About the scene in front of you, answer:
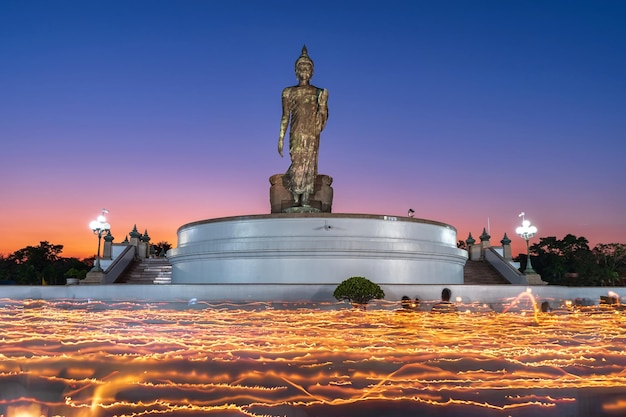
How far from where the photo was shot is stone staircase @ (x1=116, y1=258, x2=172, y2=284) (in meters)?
21.1

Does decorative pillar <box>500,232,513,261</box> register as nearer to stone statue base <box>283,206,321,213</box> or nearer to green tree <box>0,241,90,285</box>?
stone statue base <box>283,206,321,213</box>

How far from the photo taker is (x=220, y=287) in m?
11.6

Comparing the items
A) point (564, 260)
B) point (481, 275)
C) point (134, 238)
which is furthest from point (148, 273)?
point (564, 260)

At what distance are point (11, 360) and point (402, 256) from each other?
40.4 ft

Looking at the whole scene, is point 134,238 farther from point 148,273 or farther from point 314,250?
point 314,250

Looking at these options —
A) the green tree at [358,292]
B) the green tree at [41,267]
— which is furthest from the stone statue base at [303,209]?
the green tree at [41,267]

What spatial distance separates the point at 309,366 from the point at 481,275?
18.1 metres

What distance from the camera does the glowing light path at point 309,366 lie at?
14.1 feet

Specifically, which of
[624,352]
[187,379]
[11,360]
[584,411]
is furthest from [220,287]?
[584,411]

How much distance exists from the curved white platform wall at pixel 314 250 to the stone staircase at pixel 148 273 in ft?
13.4

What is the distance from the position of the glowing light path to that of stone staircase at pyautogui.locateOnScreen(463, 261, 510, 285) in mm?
11581

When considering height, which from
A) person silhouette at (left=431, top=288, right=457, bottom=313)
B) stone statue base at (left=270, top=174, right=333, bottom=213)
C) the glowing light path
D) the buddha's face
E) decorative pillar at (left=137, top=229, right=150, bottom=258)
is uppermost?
the buddha's face

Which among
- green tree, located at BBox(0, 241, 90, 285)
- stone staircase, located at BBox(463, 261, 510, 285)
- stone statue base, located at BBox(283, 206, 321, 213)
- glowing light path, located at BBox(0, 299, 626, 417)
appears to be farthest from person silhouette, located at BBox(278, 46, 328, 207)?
green tree, located at BBox(0, 241, 90, 285)

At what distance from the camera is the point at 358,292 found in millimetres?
10766
